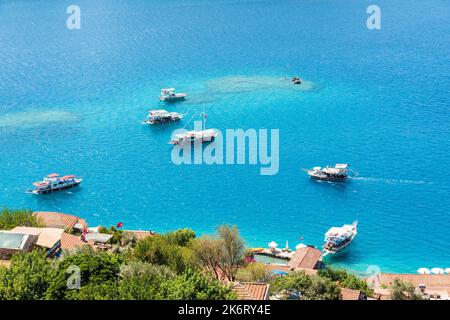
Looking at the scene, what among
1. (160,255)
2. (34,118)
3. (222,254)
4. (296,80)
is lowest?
(160,255)

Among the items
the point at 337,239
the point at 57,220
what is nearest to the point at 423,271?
the point at 337,239

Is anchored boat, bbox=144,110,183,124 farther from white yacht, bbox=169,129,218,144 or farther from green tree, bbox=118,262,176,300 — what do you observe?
green tree, bbox=118,262,176,300

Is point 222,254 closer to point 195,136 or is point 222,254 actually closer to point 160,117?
point 195,136

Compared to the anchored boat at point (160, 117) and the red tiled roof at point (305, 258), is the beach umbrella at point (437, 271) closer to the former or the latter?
the red tiled roof at point (305, 258)

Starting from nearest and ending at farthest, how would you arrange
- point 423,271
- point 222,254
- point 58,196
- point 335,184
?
1. point 222,254
2. point 423,271
3. point 335,184
4. point 58,196

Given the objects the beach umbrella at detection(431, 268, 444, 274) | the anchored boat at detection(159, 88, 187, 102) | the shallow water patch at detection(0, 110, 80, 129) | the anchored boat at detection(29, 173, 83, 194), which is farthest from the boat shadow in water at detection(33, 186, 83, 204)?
the beach umbrella at detection(431, 268, 444, 274)

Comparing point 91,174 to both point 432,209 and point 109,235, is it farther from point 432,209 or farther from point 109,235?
point 432,209
